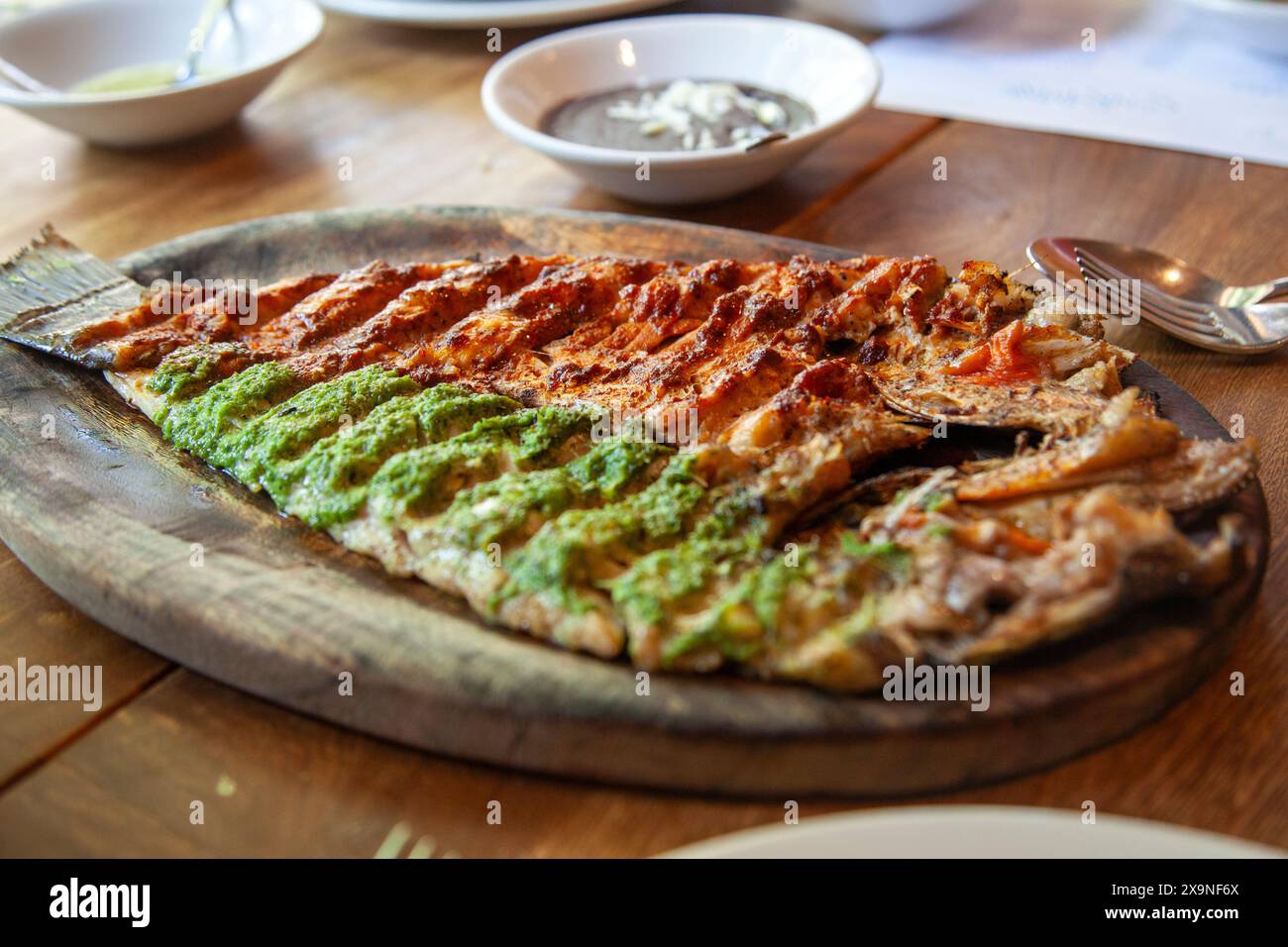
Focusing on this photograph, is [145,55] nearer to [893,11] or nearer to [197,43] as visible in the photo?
[197,43]

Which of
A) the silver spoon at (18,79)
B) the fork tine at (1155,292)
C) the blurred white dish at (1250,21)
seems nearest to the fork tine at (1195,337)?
the fork tine at (1155,292)

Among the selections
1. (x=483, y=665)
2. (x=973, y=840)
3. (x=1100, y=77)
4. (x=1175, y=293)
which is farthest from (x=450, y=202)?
(x=973, y=840)

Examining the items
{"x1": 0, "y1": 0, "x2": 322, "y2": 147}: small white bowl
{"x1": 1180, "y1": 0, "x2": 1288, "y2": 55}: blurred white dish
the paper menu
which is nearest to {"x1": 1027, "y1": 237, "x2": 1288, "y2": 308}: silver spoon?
the paper menu

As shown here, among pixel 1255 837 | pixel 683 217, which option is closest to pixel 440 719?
pixel 1255 837

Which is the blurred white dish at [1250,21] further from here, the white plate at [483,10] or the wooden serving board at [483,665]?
the wooden serving board at [483,665]

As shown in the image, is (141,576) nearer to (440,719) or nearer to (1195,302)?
(440,719)

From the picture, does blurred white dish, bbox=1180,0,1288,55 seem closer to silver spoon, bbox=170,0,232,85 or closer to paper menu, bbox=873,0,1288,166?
paper menu, bbox=873,0,1288,166
